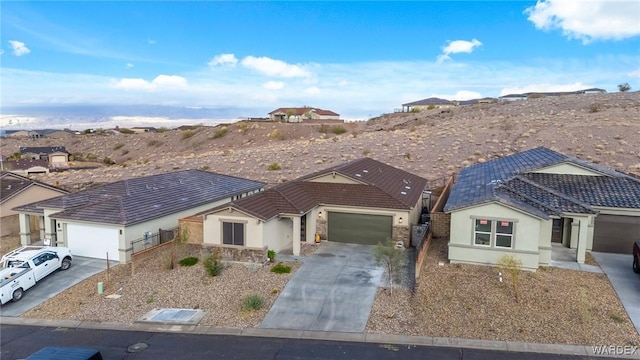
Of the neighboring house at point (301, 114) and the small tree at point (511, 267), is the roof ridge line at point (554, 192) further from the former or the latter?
the neighboring house at point (301, 114)

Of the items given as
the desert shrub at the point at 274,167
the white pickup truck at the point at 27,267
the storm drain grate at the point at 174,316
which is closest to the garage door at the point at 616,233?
the storm drain grate at the point at 174,316

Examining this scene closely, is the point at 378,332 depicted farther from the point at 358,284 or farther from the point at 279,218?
the point at 279,218

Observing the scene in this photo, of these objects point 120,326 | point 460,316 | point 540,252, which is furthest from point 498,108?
point 120,326

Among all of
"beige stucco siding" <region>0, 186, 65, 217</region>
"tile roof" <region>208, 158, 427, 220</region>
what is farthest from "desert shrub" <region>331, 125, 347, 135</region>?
"beige stucco siding" <region>0, 186, 65, 217</region>

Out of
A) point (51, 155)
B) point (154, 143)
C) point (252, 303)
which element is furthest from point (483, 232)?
point (154, 143)

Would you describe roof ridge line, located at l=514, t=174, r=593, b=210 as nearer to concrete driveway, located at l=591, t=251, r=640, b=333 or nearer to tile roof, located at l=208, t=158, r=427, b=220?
concrete driveway, located at l=591, t=251, r=640, b=333

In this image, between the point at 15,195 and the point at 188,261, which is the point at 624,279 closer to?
the point at 188,261

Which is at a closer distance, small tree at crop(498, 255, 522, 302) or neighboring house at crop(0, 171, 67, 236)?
small tree at crop(498, 255, 522, 302)

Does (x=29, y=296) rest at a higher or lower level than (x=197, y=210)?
lower
